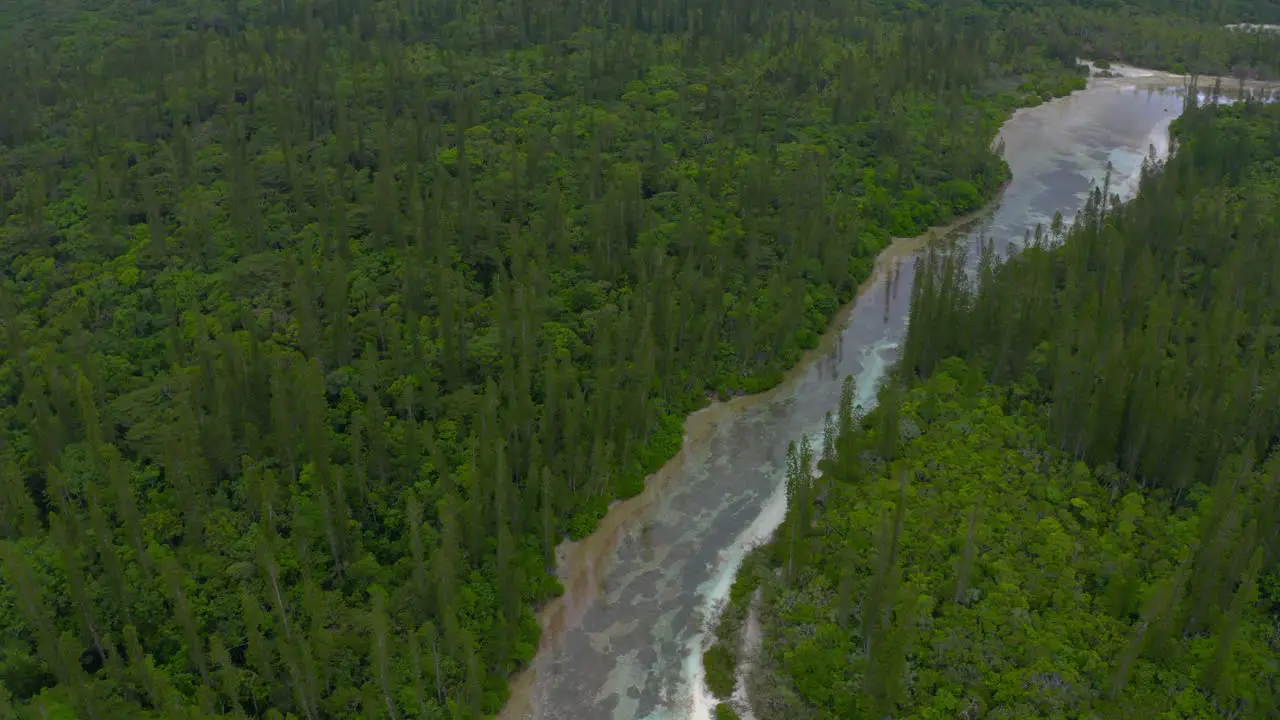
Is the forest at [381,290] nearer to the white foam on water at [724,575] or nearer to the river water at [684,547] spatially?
the river water at [684,547]

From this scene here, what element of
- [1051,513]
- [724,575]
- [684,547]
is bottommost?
[724,575]

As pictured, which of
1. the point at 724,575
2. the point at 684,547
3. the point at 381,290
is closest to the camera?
the point at 724,575

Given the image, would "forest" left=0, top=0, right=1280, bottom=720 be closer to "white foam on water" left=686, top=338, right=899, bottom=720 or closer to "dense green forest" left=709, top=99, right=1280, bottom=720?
"dense green forest" left=709, top=99, right=1280, bottom=720

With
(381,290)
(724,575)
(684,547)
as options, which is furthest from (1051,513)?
(381,290)

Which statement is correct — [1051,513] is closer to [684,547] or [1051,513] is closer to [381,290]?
[684,547]

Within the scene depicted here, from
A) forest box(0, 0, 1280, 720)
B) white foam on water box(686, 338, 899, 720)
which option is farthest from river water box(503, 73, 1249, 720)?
forest box(0, 0, 1280, 720)

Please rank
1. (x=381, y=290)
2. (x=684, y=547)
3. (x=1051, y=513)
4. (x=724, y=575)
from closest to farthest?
1. (x=1051, y=513)
2. (x=724, y=575)
3. (x=684, y=547)
4. (x=381, y=290)
